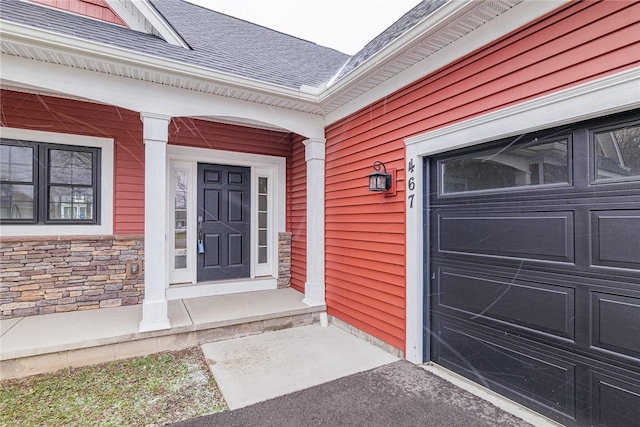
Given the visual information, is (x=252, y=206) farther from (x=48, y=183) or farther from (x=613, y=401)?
(x=613, y=401)

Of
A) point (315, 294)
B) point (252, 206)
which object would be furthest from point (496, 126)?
point (252, 206)

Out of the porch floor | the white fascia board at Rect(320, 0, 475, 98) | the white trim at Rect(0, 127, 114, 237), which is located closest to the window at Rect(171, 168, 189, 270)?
the porch floor

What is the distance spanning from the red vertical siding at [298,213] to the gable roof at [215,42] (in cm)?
121

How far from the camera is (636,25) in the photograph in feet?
5.33

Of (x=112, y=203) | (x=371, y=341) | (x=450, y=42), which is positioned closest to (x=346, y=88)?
(x=450, y=42)

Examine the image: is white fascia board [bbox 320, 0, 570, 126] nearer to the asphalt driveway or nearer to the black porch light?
the black porch light

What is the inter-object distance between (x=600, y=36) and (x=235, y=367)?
11.2 feet

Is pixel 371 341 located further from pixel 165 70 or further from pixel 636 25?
pixel 165 70

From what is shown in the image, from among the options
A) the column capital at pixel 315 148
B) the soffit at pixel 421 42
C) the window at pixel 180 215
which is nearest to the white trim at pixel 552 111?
the soffit at pixel 421 42

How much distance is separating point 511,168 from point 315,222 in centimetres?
235

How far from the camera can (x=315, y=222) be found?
4.09 m

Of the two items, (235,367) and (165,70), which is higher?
(165,70)

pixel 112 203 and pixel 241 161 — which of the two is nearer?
pixel 112 203

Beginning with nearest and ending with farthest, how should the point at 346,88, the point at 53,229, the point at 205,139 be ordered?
the point at 346,88
the point at 53,229
the point at 205,139
